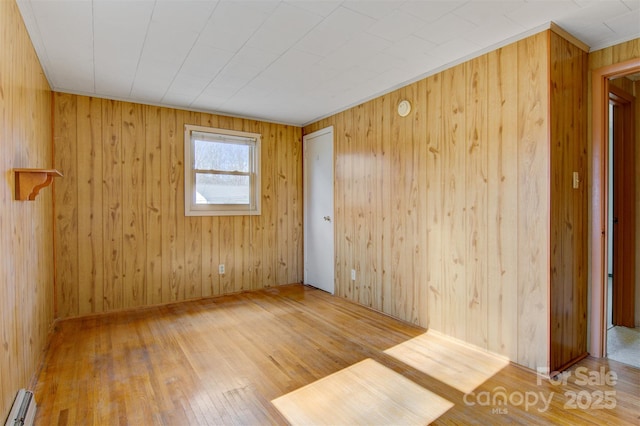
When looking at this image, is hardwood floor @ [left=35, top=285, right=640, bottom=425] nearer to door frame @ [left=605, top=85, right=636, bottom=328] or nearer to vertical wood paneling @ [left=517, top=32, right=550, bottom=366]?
vertical wood paneling @ [left=517, top=32, right=550, bottom=366]

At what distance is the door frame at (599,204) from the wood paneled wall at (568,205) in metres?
0.06

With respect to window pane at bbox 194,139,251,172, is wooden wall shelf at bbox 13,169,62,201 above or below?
below

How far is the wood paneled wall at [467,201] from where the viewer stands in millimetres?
2258

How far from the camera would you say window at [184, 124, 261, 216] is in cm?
405

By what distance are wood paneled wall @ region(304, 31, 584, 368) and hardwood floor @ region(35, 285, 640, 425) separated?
0.34 m

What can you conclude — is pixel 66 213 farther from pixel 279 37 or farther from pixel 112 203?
pixel 279 37

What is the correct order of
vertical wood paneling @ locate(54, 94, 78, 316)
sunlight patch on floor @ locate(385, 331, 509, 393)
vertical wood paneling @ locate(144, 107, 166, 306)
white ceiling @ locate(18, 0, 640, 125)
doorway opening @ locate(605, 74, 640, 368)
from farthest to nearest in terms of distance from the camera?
vertical wood paneling @ locate(144, 107, 166, 306), vertical wood paneling @ locate(54, 94, 78, 316), doorway opening @ locate(605, 74, 640, 368), sunlight patch on floor @ locate(385, 331, 509, 393), white ceiling @ locate(18, 0, 640, 125)

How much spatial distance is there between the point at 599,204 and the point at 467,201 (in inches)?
36.3

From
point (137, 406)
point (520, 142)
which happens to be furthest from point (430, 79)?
point (137, 406)

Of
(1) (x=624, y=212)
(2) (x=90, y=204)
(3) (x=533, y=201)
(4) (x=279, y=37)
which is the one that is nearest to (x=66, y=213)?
(2) (x=90, y=204)

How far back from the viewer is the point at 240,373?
230cm

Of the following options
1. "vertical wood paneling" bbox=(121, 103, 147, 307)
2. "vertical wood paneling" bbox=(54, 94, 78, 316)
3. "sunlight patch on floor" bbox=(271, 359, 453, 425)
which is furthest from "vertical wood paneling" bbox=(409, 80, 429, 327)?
"vertical wood paneling" bbox=(54, 94, 78, 316)

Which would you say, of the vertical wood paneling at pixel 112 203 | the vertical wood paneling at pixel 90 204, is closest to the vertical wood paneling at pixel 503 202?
the vertical wood paneling at pixel 112 203

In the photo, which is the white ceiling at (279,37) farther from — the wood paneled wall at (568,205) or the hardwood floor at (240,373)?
the hardwood floor at (240,373)
